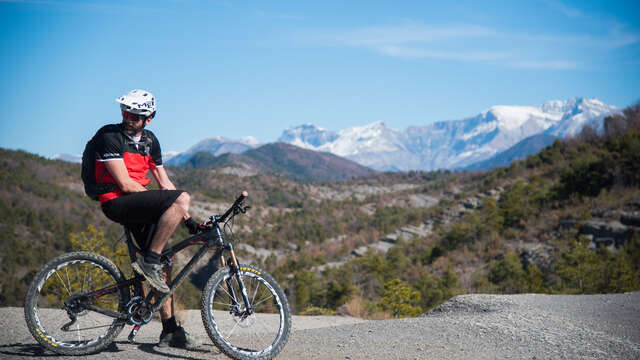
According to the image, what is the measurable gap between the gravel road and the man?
115 centimetres

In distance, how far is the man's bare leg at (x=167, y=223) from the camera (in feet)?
14.1

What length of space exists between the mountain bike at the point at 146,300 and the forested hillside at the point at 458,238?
157 cm

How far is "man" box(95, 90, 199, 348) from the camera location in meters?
4.29

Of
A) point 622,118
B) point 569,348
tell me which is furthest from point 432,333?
point 622,118

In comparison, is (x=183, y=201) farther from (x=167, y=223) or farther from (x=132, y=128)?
(x=132, y=128)

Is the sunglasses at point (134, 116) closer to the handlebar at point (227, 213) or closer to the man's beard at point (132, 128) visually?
the man's beard at point (132, 128)

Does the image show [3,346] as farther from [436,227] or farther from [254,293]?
[436,227]

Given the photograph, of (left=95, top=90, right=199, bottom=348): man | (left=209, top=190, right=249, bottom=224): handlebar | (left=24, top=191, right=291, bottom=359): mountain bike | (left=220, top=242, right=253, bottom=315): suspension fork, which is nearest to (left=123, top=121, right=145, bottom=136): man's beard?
(left=95, top=90, right=199, bottom=348): man

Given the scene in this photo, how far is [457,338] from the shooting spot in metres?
5.62

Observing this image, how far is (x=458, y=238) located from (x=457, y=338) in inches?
1185

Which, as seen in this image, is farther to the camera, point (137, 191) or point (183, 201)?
point (183, 201)

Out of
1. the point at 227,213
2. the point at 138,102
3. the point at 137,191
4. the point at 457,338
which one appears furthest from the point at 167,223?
the point at 457,338

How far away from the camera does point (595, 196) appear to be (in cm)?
2917

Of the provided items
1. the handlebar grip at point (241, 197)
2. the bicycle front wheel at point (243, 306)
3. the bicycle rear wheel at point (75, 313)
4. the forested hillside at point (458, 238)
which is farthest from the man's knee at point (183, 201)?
the forested hillside at point (458, 238)
